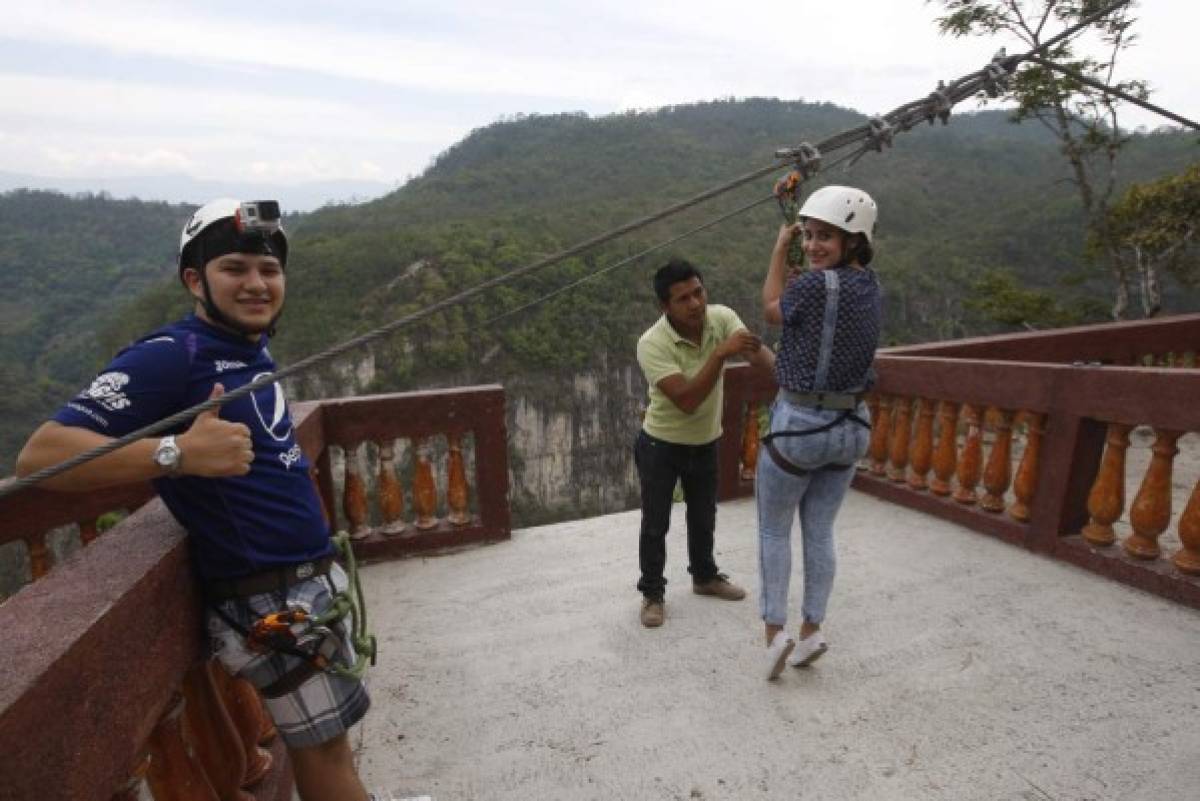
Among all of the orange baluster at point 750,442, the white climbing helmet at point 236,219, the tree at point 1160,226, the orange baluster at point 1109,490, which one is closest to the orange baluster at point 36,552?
A: the white climbing helmet at point 236,219

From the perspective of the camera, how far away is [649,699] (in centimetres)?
253

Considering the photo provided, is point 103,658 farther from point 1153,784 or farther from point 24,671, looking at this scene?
point 1153,784

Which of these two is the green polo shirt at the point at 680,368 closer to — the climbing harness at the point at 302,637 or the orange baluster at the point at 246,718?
the climbing harness at the point at 302,637

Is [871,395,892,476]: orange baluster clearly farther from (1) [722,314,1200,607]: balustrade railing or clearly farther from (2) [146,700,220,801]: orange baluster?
(2) [146,700,220,801]: orange baluster

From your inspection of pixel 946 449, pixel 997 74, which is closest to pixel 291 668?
pixel 997 74

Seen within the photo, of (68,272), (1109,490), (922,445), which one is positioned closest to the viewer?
(1109,490)

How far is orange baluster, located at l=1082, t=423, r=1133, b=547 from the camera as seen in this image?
314cm

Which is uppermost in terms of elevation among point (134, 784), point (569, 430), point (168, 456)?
point (168, 456)

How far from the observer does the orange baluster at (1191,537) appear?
9.43ft

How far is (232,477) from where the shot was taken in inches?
61.0

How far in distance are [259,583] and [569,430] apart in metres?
55.1

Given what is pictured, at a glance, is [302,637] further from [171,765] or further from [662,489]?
[662,489]

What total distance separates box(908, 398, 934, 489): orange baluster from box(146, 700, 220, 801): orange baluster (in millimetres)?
3709

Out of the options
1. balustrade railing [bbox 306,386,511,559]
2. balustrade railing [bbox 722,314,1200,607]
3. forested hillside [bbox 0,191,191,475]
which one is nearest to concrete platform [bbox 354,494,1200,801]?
balustrade railing [bbox 722,314,1200,607]
